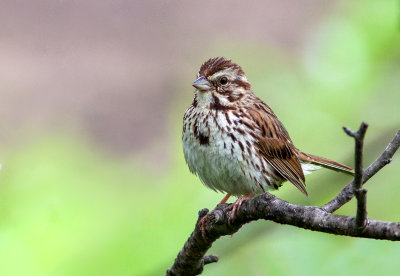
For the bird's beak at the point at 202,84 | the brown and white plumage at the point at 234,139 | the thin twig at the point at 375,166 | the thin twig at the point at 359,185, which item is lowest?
the thin twig at the point at 359,185

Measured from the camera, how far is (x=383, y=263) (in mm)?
3422

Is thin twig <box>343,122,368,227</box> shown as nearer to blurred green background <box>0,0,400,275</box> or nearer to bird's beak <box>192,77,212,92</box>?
blurred green background <box>0,0,400,275</box>

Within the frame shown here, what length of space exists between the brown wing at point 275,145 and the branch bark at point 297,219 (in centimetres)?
87

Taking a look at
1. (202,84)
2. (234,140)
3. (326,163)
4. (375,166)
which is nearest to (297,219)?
(375,166)

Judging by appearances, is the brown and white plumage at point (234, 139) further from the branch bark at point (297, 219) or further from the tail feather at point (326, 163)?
the branch bark at point (297, 219)

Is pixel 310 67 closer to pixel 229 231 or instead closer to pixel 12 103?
pixel 229 231

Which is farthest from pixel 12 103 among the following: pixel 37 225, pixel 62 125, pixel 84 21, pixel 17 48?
pixel 37 225

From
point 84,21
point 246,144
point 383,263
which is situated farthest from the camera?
point 84,21

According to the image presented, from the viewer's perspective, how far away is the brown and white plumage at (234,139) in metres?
4.45

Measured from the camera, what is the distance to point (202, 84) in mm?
4605

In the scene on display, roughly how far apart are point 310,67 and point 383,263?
1163 millimetres

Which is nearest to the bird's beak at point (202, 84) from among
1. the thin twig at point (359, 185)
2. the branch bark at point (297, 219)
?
the branch bark at point (297, 219)

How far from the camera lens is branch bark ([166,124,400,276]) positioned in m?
2.33

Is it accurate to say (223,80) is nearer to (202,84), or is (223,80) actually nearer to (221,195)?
(202,84)
